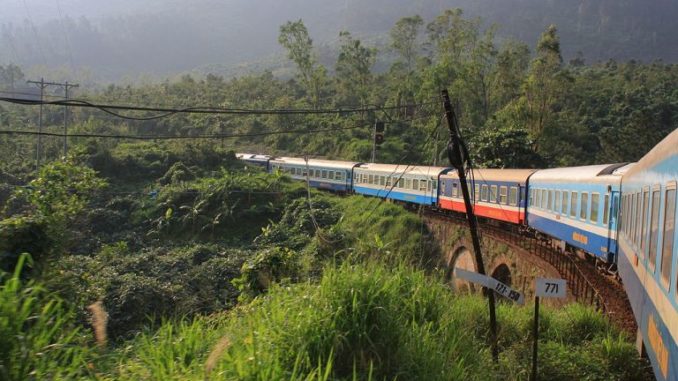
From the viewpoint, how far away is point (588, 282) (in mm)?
11773

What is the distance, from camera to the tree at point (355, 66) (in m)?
52.9

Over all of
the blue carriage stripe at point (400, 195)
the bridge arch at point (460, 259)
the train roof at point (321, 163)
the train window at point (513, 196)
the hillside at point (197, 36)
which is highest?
the hillside at point (197, 36)

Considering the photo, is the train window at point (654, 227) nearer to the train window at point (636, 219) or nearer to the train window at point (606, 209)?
the train window at point (636, 219)

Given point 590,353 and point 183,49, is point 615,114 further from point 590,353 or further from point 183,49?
point 183,49

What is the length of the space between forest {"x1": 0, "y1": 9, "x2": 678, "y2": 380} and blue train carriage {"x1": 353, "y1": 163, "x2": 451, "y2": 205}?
36.5 inches

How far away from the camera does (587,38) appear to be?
16938 centimetres

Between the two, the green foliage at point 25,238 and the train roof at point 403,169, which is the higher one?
the train roof at point 403,169

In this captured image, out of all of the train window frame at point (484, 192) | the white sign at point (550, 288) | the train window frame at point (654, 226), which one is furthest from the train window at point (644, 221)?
the train window frame at point (484, 192)

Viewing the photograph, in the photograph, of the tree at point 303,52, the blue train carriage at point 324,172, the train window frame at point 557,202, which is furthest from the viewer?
the tree at point 303,52

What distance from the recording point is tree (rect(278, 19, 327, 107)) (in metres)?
49.3

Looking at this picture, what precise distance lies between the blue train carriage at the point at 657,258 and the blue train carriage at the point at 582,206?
3.88 metres

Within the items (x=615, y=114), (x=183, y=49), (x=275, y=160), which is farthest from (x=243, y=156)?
(x=183, y=49)

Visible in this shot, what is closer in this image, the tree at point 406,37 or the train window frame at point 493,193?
the train window frame at point 493,193

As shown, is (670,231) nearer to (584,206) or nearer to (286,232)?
(584,206)
